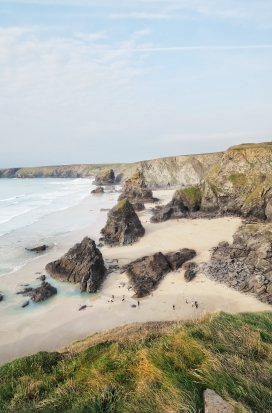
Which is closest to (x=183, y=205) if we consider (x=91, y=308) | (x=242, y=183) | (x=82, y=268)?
(x=242, y=183)

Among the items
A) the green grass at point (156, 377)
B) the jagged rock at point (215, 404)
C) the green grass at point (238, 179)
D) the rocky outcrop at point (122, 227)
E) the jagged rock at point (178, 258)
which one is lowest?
the jagged rock at point (178, 258)

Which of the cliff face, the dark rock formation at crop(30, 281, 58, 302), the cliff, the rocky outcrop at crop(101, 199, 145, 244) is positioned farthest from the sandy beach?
the cliff face

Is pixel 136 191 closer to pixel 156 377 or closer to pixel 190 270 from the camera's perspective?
pixel 190 270

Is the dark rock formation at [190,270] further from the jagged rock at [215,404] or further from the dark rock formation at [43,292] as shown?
the jagged rock at [215,404]

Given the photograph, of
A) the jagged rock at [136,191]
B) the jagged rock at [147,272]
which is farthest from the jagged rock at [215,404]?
the jagged rock at [136,191]

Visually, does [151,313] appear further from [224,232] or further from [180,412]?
[224,232]

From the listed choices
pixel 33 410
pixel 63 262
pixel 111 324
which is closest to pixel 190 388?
pixel 33 410
